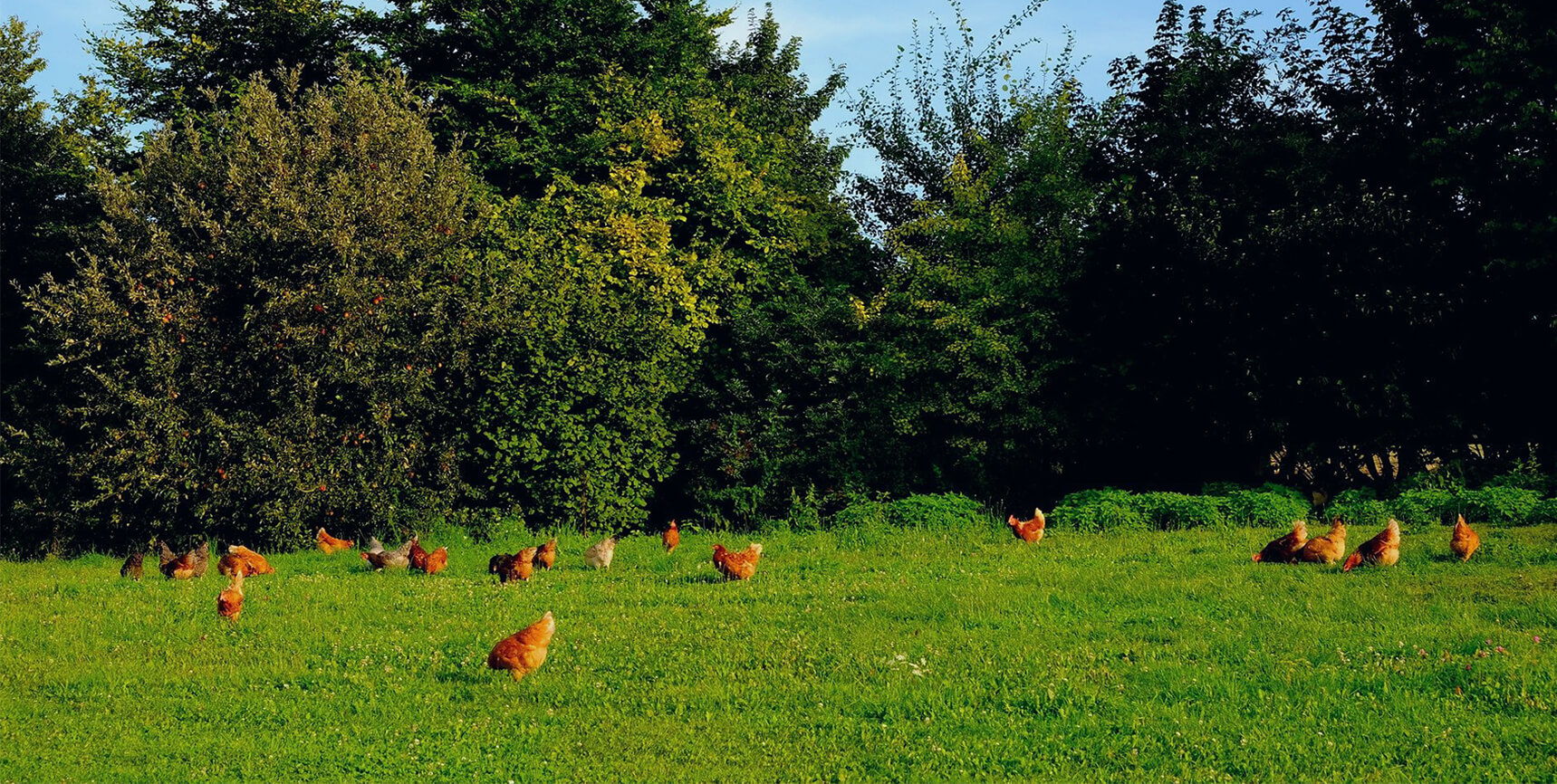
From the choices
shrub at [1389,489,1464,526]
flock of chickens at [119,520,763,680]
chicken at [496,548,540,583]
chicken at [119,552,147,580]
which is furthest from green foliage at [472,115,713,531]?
shrub at [1389,489,1464,526]

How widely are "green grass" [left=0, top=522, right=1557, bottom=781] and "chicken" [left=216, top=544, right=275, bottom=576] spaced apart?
943mm

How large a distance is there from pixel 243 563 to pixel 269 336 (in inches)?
208

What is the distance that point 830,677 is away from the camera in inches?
384

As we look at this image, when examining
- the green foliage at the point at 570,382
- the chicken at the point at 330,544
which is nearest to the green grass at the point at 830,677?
the chicken at the point at 330,544

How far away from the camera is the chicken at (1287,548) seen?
1404 cm

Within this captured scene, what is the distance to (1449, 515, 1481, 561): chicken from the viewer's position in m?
13.8

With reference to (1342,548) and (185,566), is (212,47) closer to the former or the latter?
(185,566)

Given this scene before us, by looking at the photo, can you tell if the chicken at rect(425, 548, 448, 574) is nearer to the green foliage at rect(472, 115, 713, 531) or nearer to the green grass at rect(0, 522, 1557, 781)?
the green grass at rect(0, 522, 1557, 781)


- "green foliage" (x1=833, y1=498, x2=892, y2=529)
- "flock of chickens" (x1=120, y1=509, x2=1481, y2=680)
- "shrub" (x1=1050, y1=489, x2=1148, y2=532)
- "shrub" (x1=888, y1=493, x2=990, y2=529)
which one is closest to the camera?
"flock of chickens" (x1=120, y1=509, x2=1481, y2=680)

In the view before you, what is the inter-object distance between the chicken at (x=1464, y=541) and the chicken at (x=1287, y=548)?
1677 millimetres

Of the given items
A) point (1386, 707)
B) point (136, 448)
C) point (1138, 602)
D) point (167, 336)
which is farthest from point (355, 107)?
point (1386, 707)

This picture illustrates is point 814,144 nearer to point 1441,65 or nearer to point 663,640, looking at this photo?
point 1441,65

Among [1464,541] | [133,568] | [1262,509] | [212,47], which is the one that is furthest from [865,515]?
[212,47]

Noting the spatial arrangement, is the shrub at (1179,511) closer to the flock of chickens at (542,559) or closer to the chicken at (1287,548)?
the flock of chickens at (542,559)
